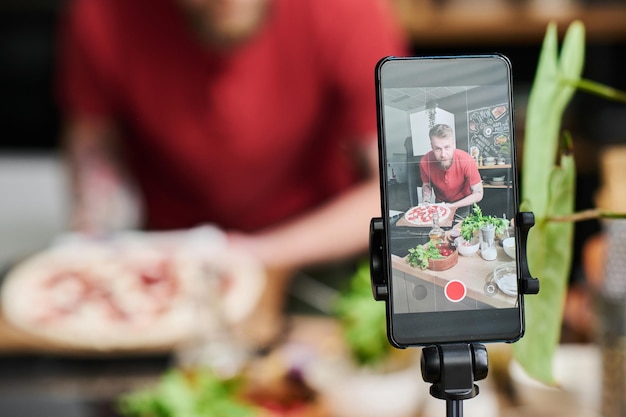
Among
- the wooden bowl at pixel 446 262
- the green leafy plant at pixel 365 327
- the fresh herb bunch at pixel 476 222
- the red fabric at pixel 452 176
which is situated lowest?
the green leafy plant at pixel 365 327

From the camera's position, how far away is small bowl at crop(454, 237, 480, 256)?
0.24 m

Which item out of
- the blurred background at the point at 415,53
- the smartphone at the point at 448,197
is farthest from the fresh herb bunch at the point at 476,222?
the blurred background at the point at 415,53

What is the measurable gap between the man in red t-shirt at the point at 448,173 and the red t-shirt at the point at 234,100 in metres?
1.24

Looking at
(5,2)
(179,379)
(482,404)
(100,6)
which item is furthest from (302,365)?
(5,2)

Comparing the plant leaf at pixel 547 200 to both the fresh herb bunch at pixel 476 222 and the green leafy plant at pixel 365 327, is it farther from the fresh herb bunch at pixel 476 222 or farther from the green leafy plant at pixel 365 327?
the green leafy plant at pixel 365 327

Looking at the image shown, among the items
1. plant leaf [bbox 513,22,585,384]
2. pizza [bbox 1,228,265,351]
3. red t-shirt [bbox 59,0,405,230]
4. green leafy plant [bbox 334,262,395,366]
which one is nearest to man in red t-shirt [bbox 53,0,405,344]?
red t-shirt [bbox 59,0,405,230]

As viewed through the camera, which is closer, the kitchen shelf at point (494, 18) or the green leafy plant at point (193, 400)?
the green leafy plant at point (193, 400)

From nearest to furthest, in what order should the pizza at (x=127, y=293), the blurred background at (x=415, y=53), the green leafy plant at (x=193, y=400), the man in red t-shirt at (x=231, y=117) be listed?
the green leafy plant at (x=193, y=400)
the pizza at (x=127, y=293)
the man in red t-shirt at (x=231, y=117)
the blurred background at (x=415, y=53)

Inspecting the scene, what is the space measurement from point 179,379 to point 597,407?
42cm

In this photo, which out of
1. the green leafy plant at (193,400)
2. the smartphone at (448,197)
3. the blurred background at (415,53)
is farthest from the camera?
the blurred background at (415,53)

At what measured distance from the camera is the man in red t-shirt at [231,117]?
1.51 m

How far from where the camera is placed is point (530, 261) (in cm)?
29

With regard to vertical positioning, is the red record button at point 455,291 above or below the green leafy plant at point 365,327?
above

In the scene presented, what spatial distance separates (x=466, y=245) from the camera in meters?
0.24
